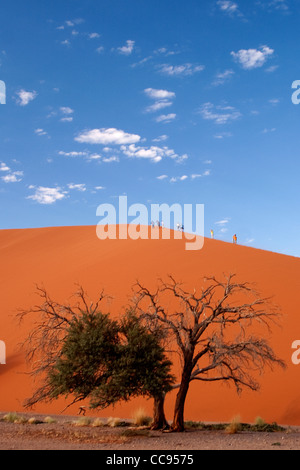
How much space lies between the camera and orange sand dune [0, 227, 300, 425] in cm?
2028

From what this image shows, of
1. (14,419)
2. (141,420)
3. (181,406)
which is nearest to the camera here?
(181,406)

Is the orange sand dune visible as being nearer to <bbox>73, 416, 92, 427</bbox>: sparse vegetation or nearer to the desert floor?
<bbox>73, 416, 92, 427</bbox>: sparse vegetation

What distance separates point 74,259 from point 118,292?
40.1ft

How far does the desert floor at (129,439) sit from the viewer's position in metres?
12.0

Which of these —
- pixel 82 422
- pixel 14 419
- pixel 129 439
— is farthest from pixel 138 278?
pixel 129 439

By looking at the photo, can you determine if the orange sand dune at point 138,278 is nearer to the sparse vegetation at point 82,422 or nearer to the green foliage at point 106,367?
the sparse vegetation at point 82,422

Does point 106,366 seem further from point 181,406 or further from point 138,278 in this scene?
point 138,278

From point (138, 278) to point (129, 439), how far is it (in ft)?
66.3

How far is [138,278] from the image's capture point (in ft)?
109

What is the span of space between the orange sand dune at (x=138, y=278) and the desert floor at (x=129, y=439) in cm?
447

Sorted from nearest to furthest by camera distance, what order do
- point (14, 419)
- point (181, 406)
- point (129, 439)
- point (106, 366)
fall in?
point (129, 439) < point (106, 366) < point (181, 406) < point (14, 419)

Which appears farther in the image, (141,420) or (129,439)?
(141,420)

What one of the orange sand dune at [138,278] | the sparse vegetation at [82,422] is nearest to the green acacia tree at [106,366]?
the sparse vegetation at [82,422]

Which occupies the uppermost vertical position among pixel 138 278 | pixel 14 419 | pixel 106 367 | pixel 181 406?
pixel 138 278
